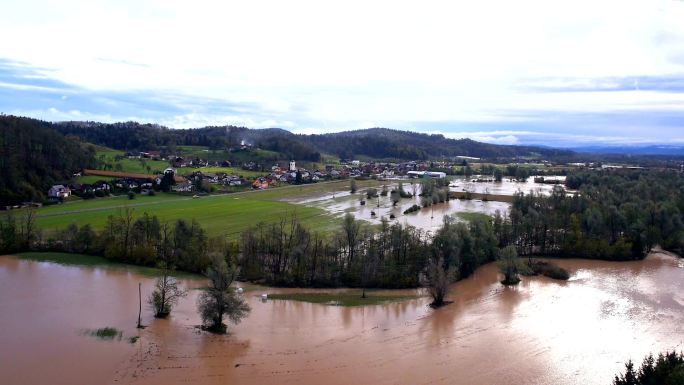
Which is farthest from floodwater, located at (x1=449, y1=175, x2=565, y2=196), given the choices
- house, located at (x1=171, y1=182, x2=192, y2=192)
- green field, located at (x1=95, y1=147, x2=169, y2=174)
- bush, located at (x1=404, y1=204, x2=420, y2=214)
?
A: green field, located at (x1=95, y1=147, x2=169, y2=174)

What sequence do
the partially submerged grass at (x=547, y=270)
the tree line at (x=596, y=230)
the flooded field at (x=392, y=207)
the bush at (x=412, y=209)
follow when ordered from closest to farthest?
1. the partially submerged grass at (x=547, y=270)
2. the tree line at (x=596, y=230)
3. the flooded field at (x=392, y=207)
4. the bush at (x=412, y=209)

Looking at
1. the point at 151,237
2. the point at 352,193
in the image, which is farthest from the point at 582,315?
the point at 352,193

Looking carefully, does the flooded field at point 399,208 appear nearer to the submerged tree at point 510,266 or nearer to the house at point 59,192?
the submerged tree at point 510,266

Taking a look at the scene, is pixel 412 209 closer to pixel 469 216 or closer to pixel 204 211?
pixel 469 216

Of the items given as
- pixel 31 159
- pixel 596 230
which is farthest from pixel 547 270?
pixel 31 159

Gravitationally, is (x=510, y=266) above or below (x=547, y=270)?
above

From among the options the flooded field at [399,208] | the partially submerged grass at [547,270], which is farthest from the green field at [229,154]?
the partially submerged grass at [547,270]
